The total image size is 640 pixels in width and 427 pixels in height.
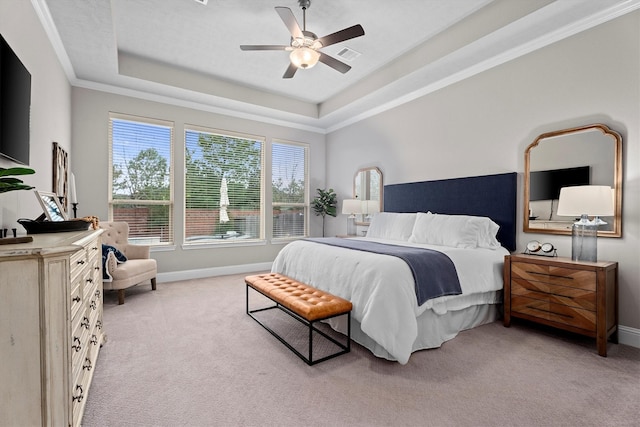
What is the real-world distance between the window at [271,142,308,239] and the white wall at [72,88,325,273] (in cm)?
19

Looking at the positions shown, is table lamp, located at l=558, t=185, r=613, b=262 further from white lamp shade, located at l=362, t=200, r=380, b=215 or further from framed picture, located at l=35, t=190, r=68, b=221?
framed picture, located at l=35, t=190, r=68, b=221

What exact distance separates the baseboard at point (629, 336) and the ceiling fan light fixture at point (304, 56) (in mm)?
3800

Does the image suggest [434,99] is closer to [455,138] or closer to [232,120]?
[455,138]

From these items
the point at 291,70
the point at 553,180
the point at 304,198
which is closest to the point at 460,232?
the point at 553,180

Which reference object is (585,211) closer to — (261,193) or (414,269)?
(414,269)

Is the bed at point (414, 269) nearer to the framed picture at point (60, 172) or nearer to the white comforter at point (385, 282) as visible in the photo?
the white comforter at point (385, 282)

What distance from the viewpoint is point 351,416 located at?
5.79 ft

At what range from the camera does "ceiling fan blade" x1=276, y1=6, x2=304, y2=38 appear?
262 centimetres

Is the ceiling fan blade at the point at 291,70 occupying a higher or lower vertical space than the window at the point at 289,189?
higher

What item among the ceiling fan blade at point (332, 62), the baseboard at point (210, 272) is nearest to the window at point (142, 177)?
the baseboard at point (210, 272)

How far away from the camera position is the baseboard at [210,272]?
16.2 ft

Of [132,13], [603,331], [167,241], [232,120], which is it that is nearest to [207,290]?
[167,241]

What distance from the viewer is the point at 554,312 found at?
2.77 metres

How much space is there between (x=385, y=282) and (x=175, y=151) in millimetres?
4163
